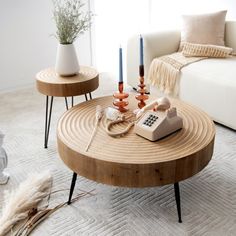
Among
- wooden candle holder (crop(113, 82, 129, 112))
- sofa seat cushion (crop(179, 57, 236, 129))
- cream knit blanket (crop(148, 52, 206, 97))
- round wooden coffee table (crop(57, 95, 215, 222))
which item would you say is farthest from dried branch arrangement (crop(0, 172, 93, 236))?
cream knit blanket (crop(148, 52, 206, 97))

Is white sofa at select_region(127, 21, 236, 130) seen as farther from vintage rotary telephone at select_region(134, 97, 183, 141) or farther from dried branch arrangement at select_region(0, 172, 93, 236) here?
dried branch arrangement at select_region(0, 172, 93, 236)

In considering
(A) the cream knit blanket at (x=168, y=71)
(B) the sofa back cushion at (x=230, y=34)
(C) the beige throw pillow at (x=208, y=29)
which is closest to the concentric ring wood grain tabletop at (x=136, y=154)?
(A) the cream knit blanket at (x=168, y=71)

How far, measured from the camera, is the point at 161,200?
5.56 feet

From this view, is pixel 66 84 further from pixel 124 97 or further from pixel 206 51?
pixel 206 51

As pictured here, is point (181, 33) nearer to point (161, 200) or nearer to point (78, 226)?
Answer: point (161, 200)

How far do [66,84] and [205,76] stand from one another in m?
1.05

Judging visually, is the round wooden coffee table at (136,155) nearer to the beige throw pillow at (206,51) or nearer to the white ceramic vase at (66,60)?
the white ceramic vase at (66,60)

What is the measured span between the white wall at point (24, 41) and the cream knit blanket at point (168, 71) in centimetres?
123

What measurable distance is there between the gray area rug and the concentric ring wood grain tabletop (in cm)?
26

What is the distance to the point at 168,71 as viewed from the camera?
2.68 m

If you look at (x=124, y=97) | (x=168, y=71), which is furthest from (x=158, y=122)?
(x=168, y=71)

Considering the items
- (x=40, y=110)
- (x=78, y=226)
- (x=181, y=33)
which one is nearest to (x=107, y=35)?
(x=181, y=33)

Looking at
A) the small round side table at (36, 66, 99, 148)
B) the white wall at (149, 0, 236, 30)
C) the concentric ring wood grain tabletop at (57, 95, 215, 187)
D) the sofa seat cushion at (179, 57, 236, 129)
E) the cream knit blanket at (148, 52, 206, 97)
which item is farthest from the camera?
the white wall at (149, 0, 236, 30)

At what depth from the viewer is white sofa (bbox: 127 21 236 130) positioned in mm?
2309
